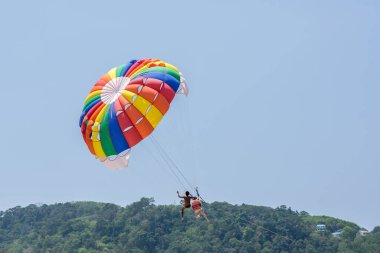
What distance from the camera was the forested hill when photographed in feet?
474

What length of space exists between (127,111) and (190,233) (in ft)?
319

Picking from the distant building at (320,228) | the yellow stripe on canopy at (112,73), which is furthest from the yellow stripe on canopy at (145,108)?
the distant building at (320,228)

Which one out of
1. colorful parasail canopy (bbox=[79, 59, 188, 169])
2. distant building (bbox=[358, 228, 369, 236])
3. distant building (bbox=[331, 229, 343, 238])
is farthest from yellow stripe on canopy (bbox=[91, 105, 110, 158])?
distant building (bbox=[358, 228, 369, 236])

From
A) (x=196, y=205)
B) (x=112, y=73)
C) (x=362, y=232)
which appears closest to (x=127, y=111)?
(x=112, y=73)

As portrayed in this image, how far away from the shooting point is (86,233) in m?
Answer: 153

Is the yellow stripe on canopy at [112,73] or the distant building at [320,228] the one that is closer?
the yellow stripe on canopy at [112,73]

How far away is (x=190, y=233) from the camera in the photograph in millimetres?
149375

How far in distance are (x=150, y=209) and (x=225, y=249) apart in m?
22.2

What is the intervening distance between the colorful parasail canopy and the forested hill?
88.0 m

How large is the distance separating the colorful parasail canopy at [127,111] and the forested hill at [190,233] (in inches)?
3466

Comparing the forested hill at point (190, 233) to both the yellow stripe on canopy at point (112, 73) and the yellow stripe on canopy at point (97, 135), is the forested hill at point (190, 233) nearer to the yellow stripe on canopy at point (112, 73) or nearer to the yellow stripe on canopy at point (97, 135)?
the yellow stripe on canopy at point (112, 73)

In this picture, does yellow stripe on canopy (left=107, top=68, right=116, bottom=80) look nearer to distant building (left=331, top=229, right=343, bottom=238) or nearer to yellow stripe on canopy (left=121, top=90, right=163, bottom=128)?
yellow stripe on canopy (left=121, top=90, right=163, bottom=128)

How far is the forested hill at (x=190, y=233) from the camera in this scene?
5689 inches

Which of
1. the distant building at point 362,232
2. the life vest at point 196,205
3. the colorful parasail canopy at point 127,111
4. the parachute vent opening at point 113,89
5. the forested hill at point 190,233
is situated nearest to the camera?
the life vest at point 196,205
